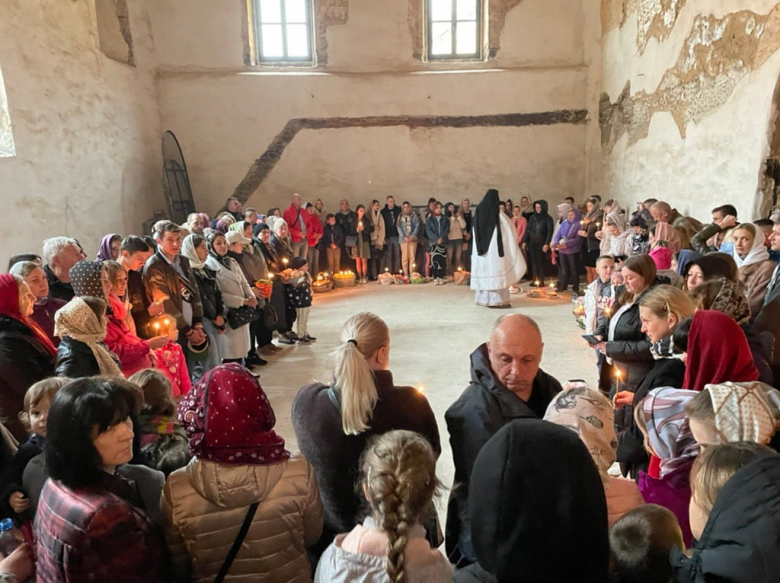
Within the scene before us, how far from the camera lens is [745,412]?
178 centimetres

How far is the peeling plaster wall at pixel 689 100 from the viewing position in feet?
21.4

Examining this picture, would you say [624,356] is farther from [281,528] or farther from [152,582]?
[152,582]

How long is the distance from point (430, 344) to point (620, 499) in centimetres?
521

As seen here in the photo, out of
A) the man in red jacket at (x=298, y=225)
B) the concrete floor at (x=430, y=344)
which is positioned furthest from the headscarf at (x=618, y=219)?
the man in red jacket at (x=298, y=225)

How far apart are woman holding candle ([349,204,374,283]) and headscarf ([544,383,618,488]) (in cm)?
1029

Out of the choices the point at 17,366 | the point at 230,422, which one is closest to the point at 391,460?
the point at 230,422

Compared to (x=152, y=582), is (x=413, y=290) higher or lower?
lower

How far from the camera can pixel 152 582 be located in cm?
152

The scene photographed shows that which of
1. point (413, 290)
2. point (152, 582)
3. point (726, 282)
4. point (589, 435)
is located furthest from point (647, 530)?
point (413, 290)

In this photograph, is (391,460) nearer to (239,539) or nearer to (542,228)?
(239,539)

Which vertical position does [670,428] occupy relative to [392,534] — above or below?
below

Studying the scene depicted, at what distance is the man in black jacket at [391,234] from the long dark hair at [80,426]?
10635mm

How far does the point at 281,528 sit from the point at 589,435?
0.97 metres

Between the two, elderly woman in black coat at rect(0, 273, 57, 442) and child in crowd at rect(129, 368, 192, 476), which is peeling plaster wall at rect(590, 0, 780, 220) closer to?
child in crowd at rect(129, 368, 192, 476)
